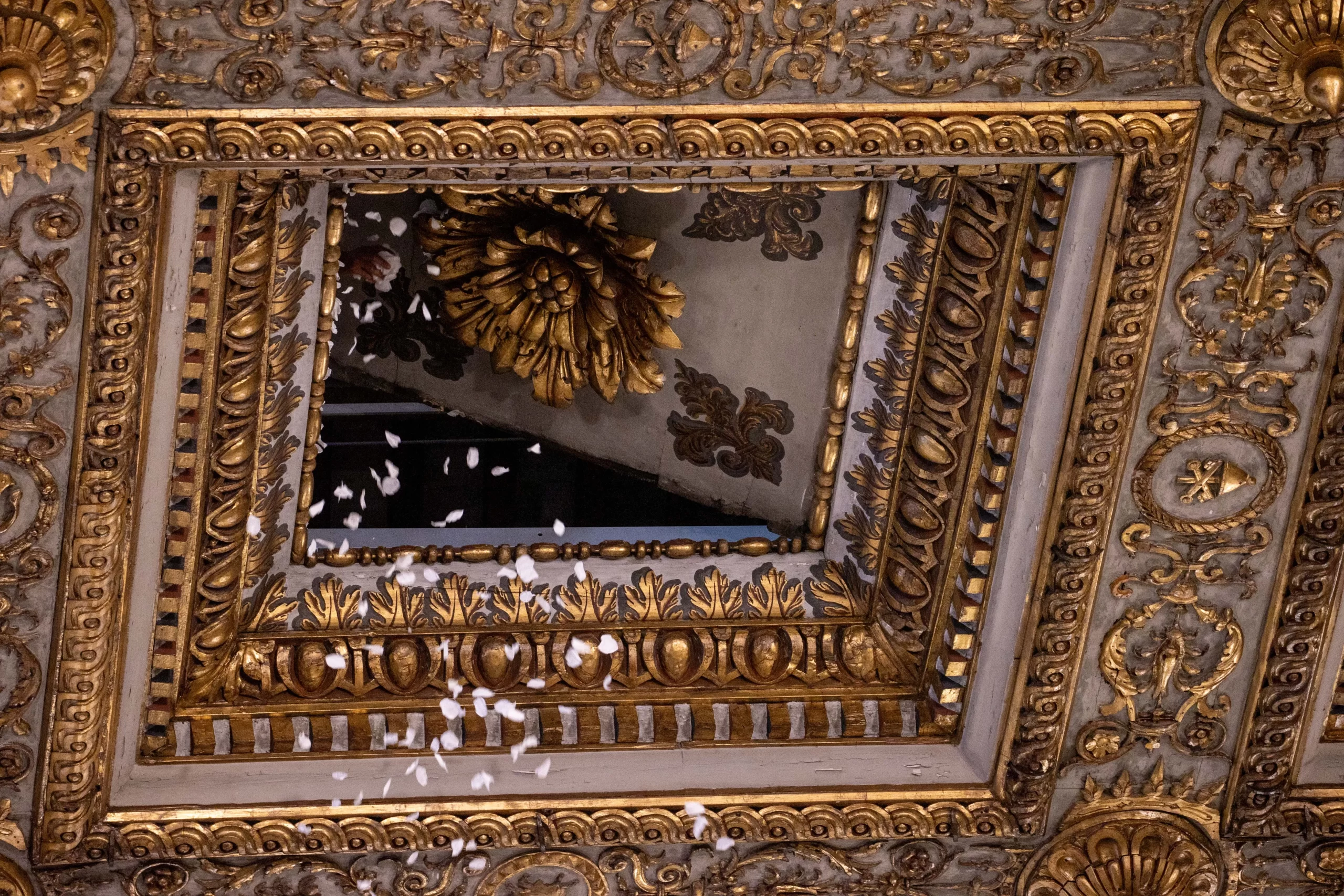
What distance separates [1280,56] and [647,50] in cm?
115

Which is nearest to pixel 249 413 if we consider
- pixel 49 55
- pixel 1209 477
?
pixel 49 55

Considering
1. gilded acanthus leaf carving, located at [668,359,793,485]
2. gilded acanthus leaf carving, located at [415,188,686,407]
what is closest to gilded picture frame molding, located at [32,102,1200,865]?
gilded acanthus leaf carving, located at [415,188,686,407]

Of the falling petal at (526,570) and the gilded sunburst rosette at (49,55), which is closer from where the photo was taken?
the gilded sunburst rosette at (49,55)

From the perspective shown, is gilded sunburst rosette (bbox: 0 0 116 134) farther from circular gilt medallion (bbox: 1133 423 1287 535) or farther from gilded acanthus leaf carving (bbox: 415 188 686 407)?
circular gilt medallion (bbox: 1133 423 1287 535)

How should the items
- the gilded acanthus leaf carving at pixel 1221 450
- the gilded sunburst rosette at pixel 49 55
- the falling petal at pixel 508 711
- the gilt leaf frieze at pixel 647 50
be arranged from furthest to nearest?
the falling petal at pixel 508 711
the gilded acanthus leaf carving at pixel 1221 450
the gilt leaf frieze at pixel 647 50
the gilded sunburst rosette at pixel 49 55

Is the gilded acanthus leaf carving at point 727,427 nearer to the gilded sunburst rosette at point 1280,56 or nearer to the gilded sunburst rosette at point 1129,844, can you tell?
the gilded sunburst rosette at point 1129,844

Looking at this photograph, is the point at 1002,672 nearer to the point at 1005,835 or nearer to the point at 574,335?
the point at 1005,835

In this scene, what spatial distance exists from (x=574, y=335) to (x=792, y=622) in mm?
833

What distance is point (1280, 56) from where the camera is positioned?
303 cm

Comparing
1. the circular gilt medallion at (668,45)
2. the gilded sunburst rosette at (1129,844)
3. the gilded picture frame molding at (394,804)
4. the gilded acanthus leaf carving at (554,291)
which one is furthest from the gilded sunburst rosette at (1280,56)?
the gilded sunburst rosette at (1129,844)

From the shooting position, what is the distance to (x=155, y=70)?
2.94m

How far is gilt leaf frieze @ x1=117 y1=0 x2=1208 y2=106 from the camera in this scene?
2.95 meters

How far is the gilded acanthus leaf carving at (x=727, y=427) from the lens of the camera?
3.82m

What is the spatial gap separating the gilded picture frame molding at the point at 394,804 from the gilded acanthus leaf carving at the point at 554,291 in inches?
18.7
